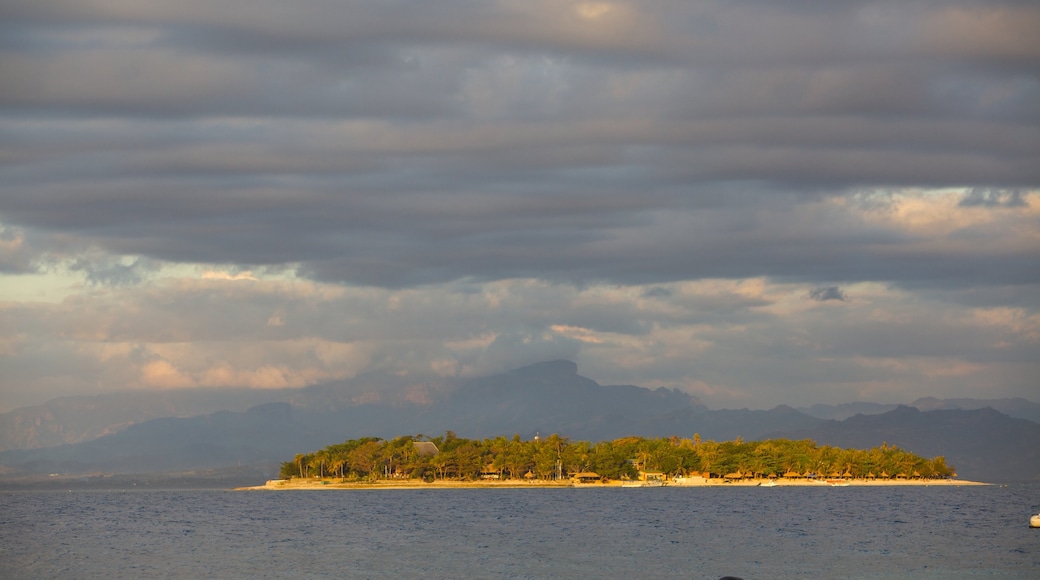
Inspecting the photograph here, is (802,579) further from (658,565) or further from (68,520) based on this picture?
(68,520)

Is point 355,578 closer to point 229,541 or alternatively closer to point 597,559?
point 597,559

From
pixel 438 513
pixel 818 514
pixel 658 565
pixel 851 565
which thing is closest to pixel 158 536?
pixel 438 513

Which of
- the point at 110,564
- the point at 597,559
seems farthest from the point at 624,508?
the point at 110,564

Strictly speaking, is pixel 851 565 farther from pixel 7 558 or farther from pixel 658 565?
pixel 7 558

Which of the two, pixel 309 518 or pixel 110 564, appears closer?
pixel 110 564

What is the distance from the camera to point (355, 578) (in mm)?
91625

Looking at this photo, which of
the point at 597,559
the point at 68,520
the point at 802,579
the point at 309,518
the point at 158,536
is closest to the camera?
the point at 802,579

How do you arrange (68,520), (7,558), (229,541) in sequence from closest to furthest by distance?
1. (7,558)
2. (229,541)
3. (68,520)

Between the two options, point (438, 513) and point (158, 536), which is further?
point (438, 513)

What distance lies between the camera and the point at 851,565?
97.4m

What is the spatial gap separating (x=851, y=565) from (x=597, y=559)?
70.5ft

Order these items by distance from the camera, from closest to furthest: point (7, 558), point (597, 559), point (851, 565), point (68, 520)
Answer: point (851, 565)
point (597, 559)
point (7, 558)
point (68, 520)

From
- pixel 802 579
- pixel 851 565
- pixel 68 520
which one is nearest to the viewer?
pixel 802 579

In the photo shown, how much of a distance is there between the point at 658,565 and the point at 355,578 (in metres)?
24.9
